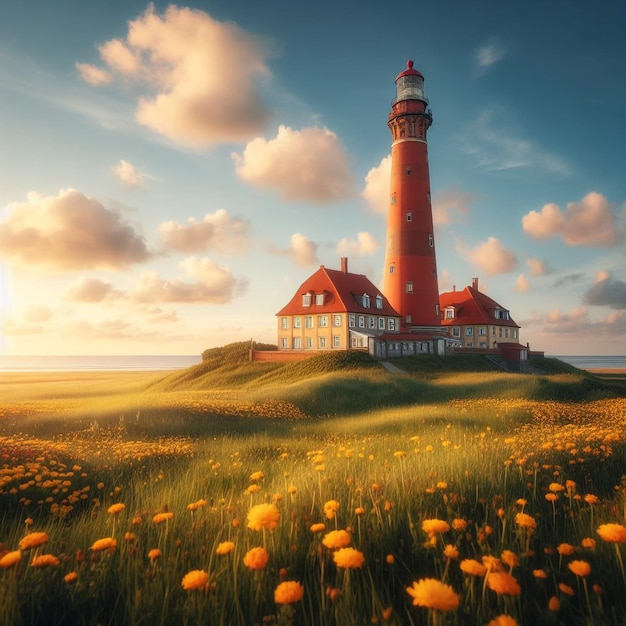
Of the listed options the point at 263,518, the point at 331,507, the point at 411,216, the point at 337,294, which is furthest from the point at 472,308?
the point at 263,518

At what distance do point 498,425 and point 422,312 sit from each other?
117 ft

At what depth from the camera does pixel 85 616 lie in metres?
2.55

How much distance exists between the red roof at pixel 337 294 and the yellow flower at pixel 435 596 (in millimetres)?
43968

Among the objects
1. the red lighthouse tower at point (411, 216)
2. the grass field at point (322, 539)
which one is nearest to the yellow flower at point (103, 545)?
the grass field at point (322, 539)

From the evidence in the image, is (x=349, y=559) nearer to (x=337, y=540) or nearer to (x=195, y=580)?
(x=337, y=540)

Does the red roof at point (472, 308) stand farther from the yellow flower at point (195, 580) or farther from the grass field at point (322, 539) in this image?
the yellow flower at point (195, 580)

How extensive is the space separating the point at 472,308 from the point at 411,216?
2381 centimetres

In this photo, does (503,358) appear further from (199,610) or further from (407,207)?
(199,610)

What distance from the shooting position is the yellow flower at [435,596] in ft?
5.63

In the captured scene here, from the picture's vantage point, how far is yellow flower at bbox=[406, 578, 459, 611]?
5.63 feet

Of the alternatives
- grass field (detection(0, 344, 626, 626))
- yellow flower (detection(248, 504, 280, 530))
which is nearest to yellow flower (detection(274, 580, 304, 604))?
grass field (detection(0, 344, 626, 626))

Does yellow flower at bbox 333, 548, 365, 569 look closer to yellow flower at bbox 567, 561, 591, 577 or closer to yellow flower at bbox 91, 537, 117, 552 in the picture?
yellow flower at bbox 567, 561, 591, 577

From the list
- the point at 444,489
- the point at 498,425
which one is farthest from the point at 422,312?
the point at 444,489

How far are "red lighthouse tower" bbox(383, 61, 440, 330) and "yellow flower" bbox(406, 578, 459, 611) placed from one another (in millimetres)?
46086
